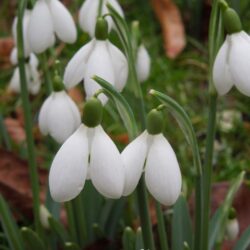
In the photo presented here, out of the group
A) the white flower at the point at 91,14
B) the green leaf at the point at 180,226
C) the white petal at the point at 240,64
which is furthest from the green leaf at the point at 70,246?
the white petal at the point at 240,64

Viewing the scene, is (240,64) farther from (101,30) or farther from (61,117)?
(61,117)

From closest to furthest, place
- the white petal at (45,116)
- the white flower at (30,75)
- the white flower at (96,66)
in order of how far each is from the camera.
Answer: the white flower at (96,66) → the white petal at (45,116) → the white flower at (30,75)

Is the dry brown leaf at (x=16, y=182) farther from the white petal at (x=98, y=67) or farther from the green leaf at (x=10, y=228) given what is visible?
the white petal at (x=98, y=67)

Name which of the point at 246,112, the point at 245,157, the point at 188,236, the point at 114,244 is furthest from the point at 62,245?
the point at 246,112

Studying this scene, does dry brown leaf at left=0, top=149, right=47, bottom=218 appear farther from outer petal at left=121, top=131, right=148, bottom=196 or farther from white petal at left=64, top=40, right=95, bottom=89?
outer petal at left=121, top=131, right=148, bottom=196

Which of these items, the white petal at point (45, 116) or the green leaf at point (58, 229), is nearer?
the white petal at point (45, 116)

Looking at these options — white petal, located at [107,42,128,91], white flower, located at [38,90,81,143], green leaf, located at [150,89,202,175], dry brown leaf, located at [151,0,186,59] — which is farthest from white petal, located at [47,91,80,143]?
dry brown leaf, located at [151,0,186,59]
